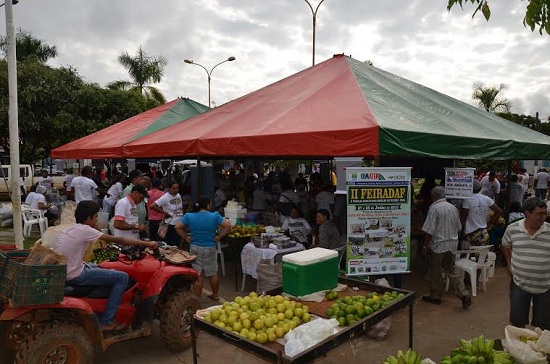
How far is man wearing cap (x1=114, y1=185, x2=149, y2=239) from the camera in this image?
6.59 meters

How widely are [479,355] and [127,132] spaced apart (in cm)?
1121

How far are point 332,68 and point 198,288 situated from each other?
523 centimetres

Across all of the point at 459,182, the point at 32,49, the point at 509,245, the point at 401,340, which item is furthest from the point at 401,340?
the point at 32,49

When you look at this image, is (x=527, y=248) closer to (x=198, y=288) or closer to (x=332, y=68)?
(x=198, y=288)

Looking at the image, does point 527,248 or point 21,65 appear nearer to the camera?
point 527,248

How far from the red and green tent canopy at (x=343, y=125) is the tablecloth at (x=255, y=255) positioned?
5.18 ft

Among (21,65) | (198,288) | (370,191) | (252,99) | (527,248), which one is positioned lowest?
(198,288)

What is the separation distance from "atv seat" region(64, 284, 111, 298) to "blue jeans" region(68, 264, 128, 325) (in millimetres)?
51

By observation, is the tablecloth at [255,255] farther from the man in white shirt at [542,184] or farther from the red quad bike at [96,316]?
the man in white shirt at [542,184]

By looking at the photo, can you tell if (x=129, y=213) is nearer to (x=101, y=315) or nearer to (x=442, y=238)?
(x=101, y=315)

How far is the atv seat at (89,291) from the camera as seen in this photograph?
13.5 feet

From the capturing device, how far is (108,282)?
4227 millimetres

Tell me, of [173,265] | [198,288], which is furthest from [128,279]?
[198,288]

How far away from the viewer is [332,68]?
826 cm
